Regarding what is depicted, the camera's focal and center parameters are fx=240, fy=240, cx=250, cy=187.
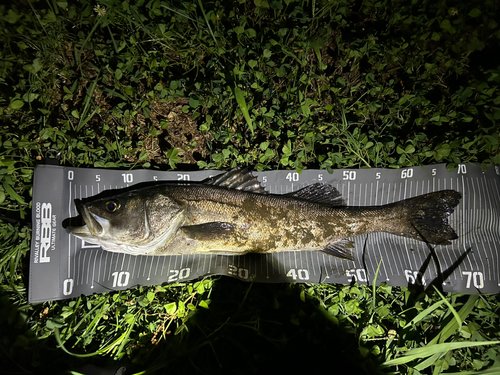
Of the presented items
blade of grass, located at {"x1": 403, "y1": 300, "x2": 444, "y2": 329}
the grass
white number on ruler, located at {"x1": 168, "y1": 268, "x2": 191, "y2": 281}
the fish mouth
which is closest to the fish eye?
the fish mouth

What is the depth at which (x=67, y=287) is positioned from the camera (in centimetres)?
266

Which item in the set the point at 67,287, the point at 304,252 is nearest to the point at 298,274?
the point at 304,252

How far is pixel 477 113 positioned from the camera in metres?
2.73

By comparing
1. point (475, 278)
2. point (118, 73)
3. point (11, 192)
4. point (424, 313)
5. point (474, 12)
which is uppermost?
point (474, 12)

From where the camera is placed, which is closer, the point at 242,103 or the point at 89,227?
the point at 89,227

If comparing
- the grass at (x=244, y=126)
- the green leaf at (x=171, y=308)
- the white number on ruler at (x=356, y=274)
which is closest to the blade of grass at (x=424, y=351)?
the grass at (x=244, y=126)

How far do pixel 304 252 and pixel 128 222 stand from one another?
80.2 inches

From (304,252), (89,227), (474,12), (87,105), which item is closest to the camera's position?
(89,227)

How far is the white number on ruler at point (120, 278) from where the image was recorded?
2.74 meters

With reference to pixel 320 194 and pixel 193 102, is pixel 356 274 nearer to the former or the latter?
pixel 320 194

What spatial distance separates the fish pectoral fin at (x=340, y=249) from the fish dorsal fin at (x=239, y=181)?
40.8 inches

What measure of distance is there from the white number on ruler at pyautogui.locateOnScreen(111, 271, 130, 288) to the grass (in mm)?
179

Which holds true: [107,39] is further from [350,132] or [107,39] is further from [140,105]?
[350,132]

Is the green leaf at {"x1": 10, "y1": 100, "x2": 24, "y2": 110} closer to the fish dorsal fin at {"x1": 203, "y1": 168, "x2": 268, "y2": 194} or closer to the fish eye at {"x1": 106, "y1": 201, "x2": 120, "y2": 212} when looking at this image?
the fish eye at {"x1": 106, "y1": 201, "x2": 120, "y2": 212}
